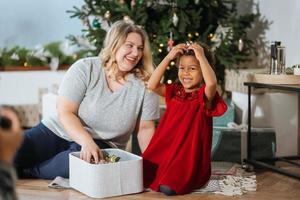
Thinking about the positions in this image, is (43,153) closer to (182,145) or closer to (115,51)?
(115,51)

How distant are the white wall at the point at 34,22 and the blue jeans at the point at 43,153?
7.01 feet

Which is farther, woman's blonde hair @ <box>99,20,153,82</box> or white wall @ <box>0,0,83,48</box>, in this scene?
white wall @ <box>0,0,83,48</box>

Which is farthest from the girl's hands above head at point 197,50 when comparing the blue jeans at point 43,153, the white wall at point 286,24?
the white wall at point 286,24

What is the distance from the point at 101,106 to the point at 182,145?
0.44 m

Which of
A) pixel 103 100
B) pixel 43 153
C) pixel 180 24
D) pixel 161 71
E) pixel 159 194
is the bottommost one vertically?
pixel 159 194

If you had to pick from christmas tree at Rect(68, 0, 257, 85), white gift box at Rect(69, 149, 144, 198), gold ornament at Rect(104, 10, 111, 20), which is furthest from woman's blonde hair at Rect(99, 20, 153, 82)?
gold ornament at Rect(104, 10, 111, 20)

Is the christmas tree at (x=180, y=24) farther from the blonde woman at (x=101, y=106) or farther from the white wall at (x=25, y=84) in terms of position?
the blonde woman at (x=101, y=106)

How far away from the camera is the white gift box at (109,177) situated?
219cm

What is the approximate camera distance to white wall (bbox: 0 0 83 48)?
4590 mm

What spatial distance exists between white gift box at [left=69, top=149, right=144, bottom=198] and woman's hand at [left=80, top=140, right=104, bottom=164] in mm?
34

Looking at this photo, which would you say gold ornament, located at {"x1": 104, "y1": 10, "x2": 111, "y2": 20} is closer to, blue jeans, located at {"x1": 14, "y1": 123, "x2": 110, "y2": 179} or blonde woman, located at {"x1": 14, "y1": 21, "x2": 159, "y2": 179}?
blonde woman, located at {"x1": 14, "y1": 21, "x2": 159, "y2": 179}

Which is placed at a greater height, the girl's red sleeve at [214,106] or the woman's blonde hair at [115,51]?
the woman's blonde hair at [115,51]

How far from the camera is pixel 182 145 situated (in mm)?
2334

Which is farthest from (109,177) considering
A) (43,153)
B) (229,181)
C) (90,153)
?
(229,181)
